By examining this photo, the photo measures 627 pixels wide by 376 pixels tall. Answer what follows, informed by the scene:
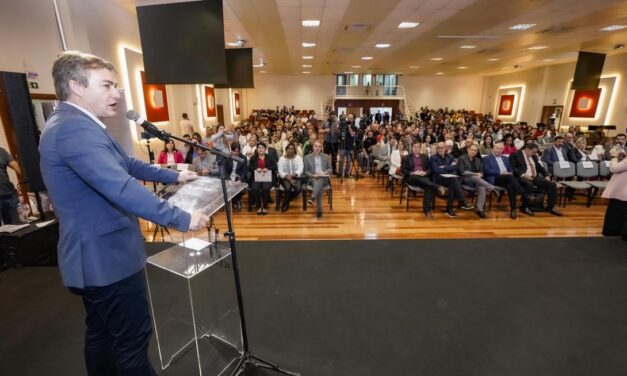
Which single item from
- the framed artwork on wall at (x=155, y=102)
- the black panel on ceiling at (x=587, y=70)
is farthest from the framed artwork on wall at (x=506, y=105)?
the framed artwork on wall at (x=155, y=102)

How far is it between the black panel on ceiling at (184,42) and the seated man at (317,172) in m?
2.50

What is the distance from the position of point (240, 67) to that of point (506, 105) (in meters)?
19.4

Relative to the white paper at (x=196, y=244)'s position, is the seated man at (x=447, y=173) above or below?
below

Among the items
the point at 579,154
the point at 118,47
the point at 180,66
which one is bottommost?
the point at 579,154

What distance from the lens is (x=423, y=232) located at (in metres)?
4.57

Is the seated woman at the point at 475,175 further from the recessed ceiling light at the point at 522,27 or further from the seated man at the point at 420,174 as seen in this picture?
the recessed ceiling light at the point at 522,27

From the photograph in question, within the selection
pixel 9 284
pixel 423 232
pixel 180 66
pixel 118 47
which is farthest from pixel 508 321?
pixel 118 47

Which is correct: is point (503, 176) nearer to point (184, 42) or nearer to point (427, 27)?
point (427, 27)

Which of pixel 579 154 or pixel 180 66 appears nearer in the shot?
pixel 180 66

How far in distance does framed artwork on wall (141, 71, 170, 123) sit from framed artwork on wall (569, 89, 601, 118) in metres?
17.4

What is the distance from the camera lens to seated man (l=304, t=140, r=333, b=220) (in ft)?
17.4

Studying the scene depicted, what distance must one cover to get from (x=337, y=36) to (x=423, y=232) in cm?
715

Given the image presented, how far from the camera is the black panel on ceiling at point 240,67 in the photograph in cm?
772

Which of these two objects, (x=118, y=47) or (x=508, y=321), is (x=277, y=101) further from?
(x=508, y=321)
